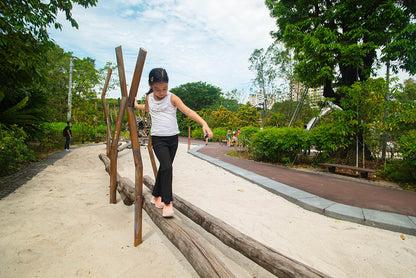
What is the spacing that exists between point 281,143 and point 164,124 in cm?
660

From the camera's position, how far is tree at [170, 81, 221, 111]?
44.1 meters

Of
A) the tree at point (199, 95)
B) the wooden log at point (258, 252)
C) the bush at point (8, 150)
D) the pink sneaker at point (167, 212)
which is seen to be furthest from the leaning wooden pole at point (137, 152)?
the tree at point (199, 95)

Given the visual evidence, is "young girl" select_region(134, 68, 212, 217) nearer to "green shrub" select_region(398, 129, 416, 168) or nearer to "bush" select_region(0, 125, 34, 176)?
"bush" select_region(0, 125, 34, 176)

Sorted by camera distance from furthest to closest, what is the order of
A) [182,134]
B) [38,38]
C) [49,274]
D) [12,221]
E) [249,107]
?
[182,134], [249,107], [38,38], [12,221], [49,274]

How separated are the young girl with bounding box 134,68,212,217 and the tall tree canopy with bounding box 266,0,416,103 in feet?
26.6

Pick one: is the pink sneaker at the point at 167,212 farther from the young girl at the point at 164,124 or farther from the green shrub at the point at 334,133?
the green shrub at the point at 334,133

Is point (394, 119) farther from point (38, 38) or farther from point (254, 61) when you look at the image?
point (254, 61)

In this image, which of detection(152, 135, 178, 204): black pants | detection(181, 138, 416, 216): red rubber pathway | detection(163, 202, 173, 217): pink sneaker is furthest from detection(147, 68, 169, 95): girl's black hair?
detection(181, 138, 416, 216): red rubber pathway

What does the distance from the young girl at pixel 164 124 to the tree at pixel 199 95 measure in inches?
1618

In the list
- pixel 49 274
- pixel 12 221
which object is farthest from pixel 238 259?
pixel 12 221

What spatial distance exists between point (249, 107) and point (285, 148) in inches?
481

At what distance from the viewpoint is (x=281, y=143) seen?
828 cm

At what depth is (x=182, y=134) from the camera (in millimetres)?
36531

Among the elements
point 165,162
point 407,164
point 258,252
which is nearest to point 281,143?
point 407,164
